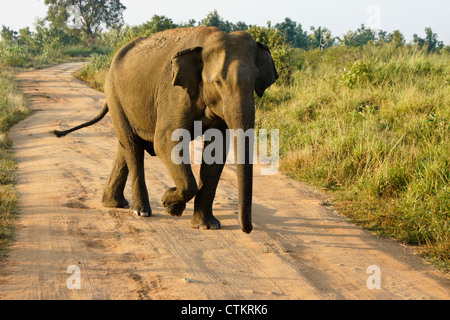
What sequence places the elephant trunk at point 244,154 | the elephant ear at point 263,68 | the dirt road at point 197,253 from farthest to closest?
the elephant ear at point 263,68 < the elephant trunk at point 244,154 < the dirt road at point 197,253

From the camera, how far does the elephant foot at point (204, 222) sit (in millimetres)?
5836

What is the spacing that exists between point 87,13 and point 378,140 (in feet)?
193

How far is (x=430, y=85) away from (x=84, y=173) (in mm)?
7517

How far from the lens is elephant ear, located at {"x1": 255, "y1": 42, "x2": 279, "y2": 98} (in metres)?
5.22

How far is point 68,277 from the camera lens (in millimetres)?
4305

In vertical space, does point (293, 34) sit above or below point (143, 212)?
above

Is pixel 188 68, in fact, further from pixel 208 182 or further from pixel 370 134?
pixel 370 134

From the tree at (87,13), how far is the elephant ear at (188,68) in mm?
56276

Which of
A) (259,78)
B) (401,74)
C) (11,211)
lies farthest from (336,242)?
(401,74)

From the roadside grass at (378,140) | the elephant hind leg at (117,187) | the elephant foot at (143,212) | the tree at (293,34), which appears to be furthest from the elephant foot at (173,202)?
the tree at (293,34)

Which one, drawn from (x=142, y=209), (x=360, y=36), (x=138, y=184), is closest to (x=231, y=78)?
(x=138, y=184)

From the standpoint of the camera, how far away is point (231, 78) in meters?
4.66

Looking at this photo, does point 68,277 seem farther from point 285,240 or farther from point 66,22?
point 66,22

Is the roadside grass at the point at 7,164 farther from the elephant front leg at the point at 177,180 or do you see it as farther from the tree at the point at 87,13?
the tree at the point at 87,13
